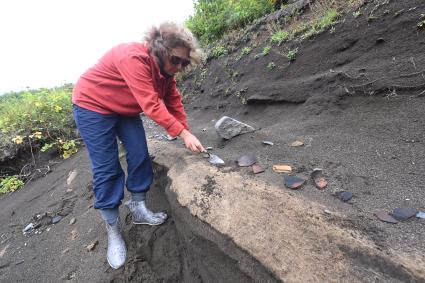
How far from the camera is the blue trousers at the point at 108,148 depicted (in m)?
2.14

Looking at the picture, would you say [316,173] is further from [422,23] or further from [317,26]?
[317,26]

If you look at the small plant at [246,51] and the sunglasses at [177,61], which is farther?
the small plant at [246,51]

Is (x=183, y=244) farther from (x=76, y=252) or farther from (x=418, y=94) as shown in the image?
(x=418, y=94)

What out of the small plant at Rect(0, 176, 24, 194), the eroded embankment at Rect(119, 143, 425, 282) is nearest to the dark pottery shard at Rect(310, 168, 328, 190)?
the eroded embankment at Rect(119, 143, 425, 282)

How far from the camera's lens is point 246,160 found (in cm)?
248

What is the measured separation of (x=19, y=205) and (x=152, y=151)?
2.30m

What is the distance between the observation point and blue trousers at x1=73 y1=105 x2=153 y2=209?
2.14 meters

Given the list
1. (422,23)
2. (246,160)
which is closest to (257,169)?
(246,160)

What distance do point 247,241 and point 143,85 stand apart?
1165 mm

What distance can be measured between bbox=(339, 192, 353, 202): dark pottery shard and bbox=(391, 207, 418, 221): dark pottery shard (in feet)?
0.84

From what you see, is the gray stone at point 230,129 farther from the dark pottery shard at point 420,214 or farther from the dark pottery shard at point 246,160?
the dark pottery shard at point 420,214

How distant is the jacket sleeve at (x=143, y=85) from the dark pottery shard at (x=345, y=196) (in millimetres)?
1164

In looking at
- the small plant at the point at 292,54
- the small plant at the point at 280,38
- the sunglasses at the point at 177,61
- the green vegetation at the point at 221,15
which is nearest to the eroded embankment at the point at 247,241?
the sunglasses at the point at 177,61

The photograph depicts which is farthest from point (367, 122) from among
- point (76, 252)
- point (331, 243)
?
point (76, 252)
